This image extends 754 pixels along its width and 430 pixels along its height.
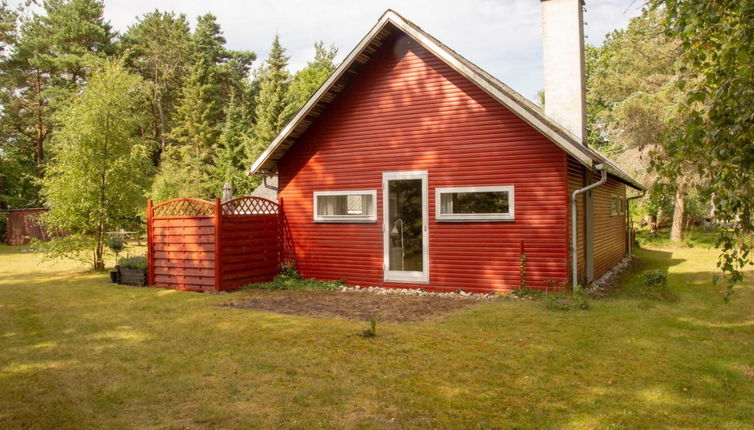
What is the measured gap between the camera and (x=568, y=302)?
9.32 m

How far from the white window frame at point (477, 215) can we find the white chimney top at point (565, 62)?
2314 mm

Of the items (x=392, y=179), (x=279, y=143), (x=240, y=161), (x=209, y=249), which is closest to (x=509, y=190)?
(x=392, y=179)

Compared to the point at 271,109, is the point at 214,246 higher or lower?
lower

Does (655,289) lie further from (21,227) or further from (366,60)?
(21,227)

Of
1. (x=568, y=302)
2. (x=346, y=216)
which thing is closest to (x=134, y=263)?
(x=346, y=216)

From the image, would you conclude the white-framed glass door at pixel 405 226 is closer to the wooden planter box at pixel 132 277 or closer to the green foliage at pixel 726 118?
the wooden planter box at pixel 132 277

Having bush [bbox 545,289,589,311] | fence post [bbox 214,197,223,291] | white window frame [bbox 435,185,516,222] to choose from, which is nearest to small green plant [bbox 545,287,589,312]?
bush [bbox 545,289,589,311]

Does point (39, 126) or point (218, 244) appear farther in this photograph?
point (39, 126)

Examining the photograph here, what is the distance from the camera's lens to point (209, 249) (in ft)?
38.8

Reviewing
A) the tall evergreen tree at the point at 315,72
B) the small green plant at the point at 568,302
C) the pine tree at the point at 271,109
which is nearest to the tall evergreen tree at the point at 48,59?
the pine tree at the point at 271,109

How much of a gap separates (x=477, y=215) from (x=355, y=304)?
3343 millimetres

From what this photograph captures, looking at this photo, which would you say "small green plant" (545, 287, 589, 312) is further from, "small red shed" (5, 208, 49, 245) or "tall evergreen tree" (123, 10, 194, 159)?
"tall evergreen tree" (123, 10, 194, 159)

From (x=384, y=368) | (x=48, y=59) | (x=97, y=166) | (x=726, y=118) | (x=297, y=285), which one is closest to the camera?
(x=726, y=118)

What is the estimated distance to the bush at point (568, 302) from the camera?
9.09 m
